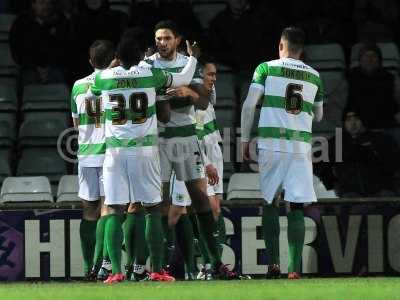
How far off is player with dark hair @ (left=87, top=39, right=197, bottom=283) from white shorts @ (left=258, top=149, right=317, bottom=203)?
992 millimetres

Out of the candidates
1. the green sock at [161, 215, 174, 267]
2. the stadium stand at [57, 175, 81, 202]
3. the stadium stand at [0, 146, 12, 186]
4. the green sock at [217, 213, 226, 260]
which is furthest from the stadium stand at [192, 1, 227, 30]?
the green sock at [161, 215, 174, 267]

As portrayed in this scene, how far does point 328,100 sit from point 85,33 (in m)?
2.83

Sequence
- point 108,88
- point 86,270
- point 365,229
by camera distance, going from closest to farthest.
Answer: point 108,88, point 86,270, point 365,229

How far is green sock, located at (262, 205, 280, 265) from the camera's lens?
12312 mm

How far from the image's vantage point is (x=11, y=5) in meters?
18.1

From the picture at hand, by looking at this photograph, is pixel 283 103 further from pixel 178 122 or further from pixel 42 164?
pixel 42 164

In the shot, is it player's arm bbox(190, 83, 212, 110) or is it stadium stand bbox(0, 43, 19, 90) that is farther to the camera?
stadium stand bbox(0, 43, 19, 90)

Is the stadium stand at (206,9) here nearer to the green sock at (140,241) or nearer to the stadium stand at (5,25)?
the stadium stand at (5,25)

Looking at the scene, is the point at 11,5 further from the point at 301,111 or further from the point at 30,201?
the point at 301,111

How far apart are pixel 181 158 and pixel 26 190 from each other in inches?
119

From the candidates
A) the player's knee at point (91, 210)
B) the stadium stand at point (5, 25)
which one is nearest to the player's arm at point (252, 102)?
the player's knee at point (91, 210)

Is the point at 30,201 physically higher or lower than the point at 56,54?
lower

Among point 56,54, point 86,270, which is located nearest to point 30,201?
point 86,270

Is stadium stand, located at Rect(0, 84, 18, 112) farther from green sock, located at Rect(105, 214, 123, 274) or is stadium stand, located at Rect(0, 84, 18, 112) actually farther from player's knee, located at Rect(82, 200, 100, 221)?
green sock, located at Rect(105, 214, 123, 274)
